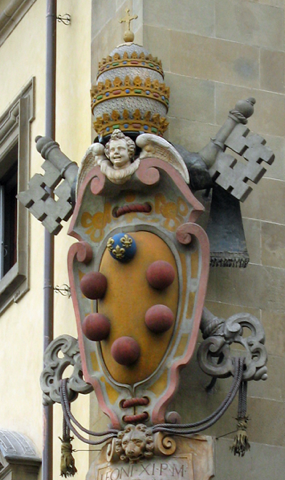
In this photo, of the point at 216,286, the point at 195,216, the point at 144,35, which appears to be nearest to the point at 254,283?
the point at 216,286

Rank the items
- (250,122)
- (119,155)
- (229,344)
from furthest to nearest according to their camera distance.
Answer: (250,122), (119,155), (229,344)

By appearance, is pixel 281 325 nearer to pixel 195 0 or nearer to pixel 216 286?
pixel 216 286

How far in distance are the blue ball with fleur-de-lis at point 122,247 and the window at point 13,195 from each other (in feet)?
10.4

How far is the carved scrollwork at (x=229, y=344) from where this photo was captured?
32.0 ft

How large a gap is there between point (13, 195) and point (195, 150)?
13.6 ft

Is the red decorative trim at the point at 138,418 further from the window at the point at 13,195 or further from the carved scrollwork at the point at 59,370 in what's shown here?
the window at the point at 13,195

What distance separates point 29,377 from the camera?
494 inches

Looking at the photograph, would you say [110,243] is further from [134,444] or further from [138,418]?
[134,444]

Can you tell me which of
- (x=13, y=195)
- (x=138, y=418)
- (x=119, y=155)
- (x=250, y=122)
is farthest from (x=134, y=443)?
(x=13, y=195)

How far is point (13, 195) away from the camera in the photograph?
48.3 feet

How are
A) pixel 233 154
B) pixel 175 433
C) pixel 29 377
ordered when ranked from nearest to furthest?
pixel 175 433 → pixel 233 154 → pixel 29 377

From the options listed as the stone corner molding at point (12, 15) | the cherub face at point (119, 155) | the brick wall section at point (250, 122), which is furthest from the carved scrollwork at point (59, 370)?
the stone corner molding at point (12, 15)

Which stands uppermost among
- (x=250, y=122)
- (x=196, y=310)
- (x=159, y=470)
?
(x=250, y=122)

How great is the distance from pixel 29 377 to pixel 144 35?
10.2ft
